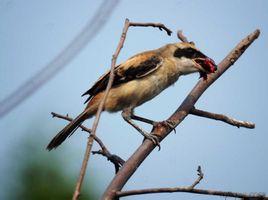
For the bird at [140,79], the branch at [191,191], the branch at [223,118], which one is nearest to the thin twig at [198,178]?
the branch at [191,191]

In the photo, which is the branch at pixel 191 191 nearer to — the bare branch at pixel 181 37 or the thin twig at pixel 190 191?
the thin twig at pixel 190 191

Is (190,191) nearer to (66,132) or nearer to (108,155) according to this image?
(108,155)

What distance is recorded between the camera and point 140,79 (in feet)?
15.6

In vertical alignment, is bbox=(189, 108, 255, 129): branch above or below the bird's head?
below

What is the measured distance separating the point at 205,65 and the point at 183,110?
901 millimetres

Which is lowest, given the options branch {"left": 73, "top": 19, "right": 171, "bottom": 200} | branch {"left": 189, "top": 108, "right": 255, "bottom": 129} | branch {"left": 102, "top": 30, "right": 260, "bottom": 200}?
branch {"left": 189, "top": 108, "right": 255, "bottom": 129}

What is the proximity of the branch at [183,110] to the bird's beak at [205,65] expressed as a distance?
9 centimetres

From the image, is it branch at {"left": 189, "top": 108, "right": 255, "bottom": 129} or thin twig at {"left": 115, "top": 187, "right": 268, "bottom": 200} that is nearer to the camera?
thin twig at {"left": 115, "top": 187, "right": 268, "bottom": 200}

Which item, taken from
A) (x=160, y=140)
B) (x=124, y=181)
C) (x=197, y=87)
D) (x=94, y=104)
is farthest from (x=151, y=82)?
(x=124, y=181)

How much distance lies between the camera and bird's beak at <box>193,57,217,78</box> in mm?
4073

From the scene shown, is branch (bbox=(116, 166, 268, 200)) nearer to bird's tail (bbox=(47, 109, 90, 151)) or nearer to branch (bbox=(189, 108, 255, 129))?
branch (bbox=(189, 108, 255, 129))

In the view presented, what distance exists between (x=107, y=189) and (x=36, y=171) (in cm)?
308

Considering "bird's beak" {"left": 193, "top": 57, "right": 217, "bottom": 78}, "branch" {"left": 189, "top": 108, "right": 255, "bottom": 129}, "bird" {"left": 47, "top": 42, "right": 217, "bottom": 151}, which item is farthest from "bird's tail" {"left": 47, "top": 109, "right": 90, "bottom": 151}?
"bird's beak" {"left": 193, "top": 57, "right": 217, "bottom": 78}

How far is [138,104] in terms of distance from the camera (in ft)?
16.0
